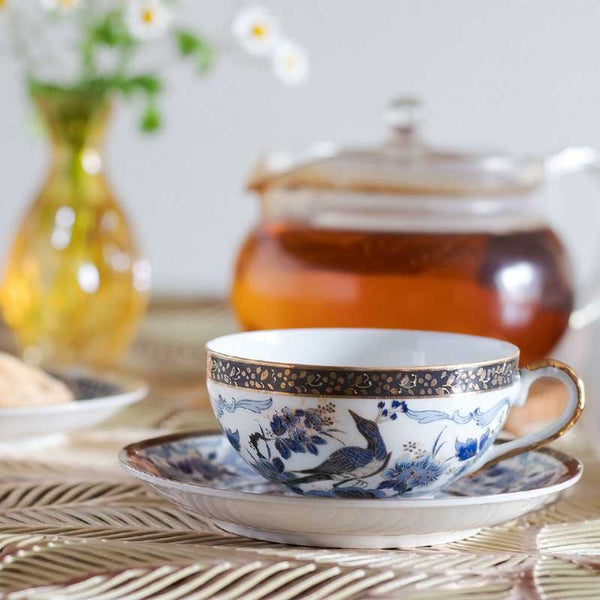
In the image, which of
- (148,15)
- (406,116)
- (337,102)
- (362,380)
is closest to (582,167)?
(406,116)

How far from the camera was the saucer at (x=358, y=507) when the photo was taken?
1.86 feet

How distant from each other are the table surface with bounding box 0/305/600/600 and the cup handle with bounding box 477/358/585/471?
Result: 0.05 m

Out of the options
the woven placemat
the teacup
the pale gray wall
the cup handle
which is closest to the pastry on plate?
the woven placemat

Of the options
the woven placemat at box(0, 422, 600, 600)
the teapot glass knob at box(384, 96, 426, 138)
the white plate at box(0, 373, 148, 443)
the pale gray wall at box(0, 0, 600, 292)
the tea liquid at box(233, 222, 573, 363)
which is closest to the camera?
the woven placemat at box(0, 422, 600, 600)

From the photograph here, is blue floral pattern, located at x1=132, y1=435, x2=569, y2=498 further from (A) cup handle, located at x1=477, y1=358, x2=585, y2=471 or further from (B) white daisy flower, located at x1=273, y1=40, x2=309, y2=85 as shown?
(B) white daisy flower, located at x1=273, y1=40, x2=309, y2=85

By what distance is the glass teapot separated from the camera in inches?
36.4

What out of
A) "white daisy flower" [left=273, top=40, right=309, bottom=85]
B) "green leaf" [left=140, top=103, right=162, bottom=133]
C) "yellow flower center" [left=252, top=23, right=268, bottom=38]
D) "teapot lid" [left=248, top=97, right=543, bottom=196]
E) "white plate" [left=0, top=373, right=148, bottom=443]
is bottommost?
"white plate" [left=0, top=373, right=148, bottom=443]

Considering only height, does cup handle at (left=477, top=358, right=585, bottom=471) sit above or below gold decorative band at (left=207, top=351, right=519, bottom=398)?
below

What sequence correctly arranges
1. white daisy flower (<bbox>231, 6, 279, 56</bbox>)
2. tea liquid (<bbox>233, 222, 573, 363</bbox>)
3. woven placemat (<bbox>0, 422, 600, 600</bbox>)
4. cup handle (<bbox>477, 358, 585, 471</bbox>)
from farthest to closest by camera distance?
white daisy flower (<bbox>231, 6, 279, 56</bbox>) < tea liquid (<bbox>233, 222, 573, 363</bbox>) < cup handle (<bbox>477, 358, 585, 471</bbox>) < woven placemat (<bbox>0, 422, 600, 600</bbox>)

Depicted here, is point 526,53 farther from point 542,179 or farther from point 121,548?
point 121,548

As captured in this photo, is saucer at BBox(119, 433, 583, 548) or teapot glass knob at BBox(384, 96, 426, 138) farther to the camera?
teapot glass knob at BBox(384, 96, 426, 138)

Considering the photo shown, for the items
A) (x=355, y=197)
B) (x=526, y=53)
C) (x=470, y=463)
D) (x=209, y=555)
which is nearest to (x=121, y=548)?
(x=209, y=555)

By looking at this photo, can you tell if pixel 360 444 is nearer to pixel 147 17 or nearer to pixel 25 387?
pixel 25 387

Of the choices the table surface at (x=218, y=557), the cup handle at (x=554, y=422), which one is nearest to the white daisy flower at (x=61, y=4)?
the table surface at (x=218, y=557)
